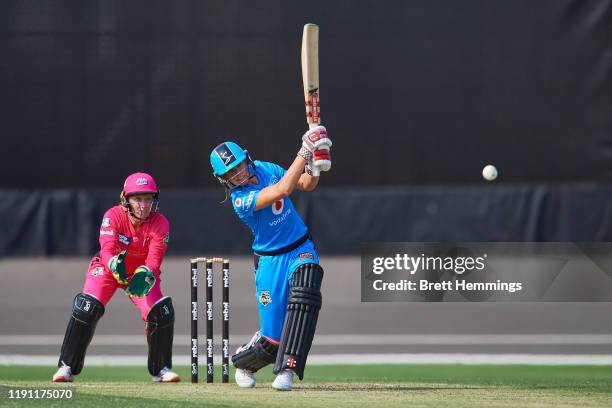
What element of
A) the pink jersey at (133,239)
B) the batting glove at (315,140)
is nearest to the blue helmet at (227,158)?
the batting glove at (315,140)

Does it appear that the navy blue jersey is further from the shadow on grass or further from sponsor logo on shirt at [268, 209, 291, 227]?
the shadow on grass

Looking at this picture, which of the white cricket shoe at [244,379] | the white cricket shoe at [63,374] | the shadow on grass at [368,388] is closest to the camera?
the shadow on grass at [368,388]

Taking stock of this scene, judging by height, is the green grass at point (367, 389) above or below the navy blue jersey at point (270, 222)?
below

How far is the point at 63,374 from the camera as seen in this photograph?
252 inches

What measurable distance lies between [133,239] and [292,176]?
1.14 m

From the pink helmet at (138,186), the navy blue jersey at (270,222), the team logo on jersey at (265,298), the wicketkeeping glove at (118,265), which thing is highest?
the pink helmet at (138,186)

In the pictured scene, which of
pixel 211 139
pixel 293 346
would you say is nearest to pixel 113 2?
pixel 211 139

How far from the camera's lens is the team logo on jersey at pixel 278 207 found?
19.5ft

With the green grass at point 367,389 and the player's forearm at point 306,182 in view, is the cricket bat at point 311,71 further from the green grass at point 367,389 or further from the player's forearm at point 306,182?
the green grass at point 367,389

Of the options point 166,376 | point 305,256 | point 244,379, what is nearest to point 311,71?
point 305,256

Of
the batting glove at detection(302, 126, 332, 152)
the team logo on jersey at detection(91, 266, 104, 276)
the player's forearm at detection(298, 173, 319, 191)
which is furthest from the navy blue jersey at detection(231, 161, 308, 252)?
the team logo on jersey at detection(91, 266, 104, 276)

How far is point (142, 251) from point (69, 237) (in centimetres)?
380

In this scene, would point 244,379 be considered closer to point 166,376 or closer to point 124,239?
point 166,376

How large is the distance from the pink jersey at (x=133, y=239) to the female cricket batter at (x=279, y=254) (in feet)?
1.72
